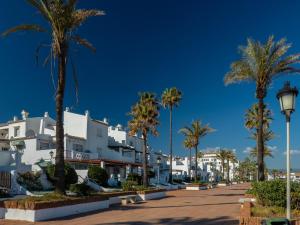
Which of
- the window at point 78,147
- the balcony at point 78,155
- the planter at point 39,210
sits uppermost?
the window at point 78,147

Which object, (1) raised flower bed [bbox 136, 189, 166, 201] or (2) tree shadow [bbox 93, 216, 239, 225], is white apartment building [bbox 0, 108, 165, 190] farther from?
(2) tree shadow [bbox 93, 216, 239, 225]

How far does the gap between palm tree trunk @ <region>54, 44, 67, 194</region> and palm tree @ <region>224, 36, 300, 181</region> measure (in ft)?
48.7

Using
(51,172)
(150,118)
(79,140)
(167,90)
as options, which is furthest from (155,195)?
(167,90)

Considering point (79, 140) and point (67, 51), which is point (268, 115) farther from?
point (67, 51)

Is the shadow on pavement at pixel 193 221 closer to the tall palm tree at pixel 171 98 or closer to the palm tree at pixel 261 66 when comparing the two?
the palm tree at pixel 261 66

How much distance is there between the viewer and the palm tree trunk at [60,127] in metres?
19.1

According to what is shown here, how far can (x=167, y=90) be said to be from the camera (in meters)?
64.4

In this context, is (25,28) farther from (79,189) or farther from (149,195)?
(149,195)

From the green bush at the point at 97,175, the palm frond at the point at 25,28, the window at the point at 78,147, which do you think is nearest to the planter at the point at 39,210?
the palm frond at the point at 25,28

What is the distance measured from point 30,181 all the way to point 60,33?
1468 centimetres

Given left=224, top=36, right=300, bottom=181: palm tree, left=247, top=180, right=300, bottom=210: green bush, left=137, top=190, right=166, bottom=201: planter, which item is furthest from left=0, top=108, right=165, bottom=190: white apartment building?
left=247, top=180, right=300, bottom=210: green bush

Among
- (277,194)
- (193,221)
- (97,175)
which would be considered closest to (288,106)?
(193,221)

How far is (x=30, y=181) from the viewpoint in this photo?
2988 centimetres

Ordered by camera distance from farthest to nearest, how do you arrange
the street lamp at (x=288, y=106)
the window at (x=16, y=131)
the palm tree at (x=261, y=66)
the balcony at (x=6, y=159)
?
the window at (x=16, y=131) → the balcony at (x=6, y=159) → the palm tree at (x=261, y=66) → the street lamp at (x=288, y=106)
